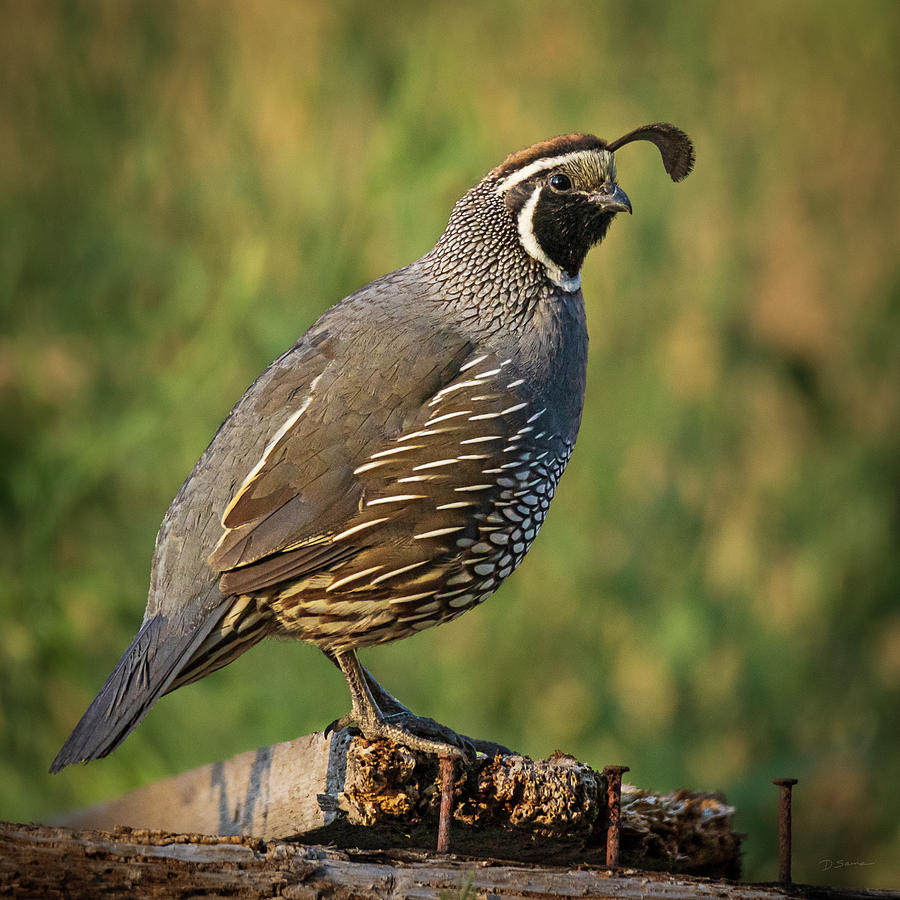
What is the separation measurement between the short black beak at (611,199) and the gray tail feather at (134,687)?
138cm

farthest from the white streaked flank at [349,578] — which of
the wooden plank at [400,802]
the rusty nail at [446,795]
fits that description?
the rusty nail at [446,795]

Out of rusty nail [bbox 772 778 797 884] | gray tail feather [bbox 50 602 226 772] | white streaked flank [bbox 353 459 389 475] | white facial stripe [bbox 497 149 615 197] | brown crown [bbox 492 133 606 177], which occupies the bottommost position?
rusty nail [bbox 772 778 797 884]

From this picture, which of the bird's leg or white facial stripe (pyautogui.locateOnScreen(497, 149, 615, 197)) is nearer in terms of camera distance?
the bird's leg

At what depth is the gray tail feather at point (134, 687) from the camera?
8.97ft

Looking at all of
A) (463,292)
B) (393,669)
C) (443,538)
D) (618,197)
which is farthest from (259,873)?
(393,669)

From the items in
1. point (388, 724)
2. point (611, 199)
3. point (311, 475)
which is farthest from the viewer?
point (611, 199)

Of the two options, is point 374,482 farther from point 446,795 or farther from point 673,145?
point 673,145

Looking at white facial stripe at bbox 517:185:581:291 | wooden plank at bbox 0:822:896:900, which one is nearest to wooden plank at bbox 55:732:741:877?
wooden plank at bbox 0:822:896:900

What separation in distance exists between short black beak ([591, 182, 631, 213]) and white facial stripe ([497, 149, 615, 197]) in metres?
0.05

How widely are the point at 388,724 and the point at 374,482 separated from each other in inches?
23.5

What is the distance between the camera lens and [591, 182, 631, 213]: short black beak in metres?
3.30

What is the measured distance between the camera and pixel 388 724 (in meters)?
3.14

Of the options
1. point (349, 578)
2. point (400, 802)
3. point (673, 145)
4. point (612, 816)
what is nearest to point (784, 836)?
point (612, 816)

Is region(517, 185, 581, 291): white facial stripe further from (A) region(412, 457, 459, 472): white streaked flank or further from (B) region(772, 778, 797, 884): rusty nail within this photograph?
(B) region(772, 778, 797, 884): rusty nail
